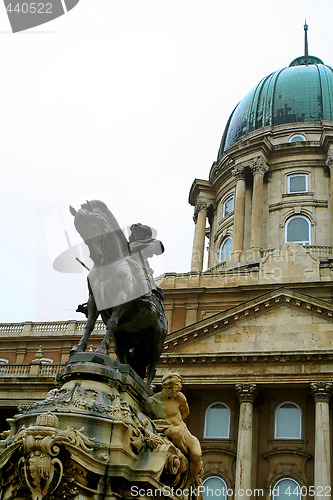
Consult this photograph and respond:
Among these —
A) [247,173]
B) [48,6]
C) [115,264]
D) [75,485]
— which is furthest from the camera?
[247,173]

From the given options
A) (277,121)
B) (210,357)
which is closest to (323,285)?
(210,357)

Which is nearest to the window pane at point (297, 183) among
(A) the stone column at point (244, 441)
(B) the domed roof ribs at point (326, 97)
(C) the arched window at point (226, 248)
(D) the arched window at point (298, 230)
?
(D) the arched window at point (298, 230)

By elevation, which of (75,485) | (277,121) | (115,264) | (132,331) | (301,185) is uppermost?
(277,121)

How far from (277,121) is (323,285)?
20.5m

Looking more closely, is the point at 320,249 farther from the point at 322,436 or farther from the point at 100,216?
the point at 100,216

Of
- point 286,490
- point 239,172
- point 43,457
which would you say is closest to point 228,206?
point 239,172

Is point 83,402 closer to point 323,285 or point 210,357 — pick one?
point 210,357

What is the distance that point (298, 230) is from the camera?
50969mm

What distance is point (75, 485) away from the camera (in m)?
6.80

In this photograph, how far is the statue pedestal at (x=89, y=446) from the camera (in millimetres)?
6730

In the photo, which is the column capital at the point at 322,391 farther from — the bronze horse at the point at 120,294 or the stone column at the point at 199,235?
the bronze horse at the point at 120,294

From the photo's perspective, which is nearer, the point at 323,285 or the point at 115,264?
the point at 115,264

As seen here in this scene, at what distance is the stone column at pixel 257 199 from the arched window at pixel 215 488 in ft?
65.3

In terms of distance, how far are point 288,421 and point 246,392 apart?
2921mm
